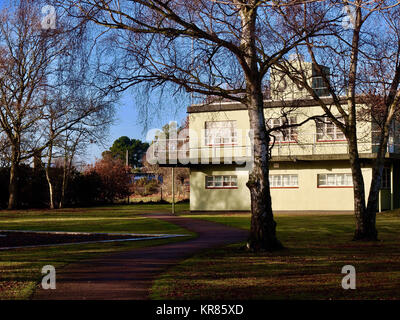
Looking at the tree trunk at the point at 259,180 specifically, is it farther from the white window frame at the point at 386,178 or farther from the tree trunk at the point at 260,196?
the white window frame at the point at 386,178

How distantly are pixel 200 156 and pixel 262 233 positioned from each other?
19960 millimetres

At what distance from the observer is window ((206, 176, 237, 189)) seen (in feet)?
107

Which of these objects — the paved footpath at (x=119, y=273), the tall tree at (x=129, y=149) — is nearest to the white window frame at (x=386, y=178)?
the paved footpath at (x=119, y=273)

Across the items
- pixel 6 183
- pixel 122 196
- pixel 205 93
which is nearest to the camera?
pixel 205 93

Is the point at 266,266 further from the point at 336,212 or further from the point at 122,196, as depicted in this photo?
the point at 122,196

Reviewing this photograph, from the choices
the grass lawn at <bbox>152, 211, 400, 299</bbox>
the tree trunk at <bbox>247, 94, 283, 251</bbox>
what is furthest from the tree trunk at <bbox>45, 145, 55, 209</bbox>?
the tree trunk at <bbox>247, 94, 283, 251</bbox>

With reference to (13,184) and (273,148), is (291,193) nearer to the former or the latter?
(273,148)

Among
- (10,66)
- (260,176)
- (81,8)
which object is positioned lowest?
(260,176)

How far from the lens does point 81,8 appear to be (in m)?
10.0

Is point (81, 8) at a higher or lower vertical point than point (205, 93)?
higher

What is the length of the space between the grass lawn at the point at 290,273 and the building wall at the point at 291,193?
15.9m
